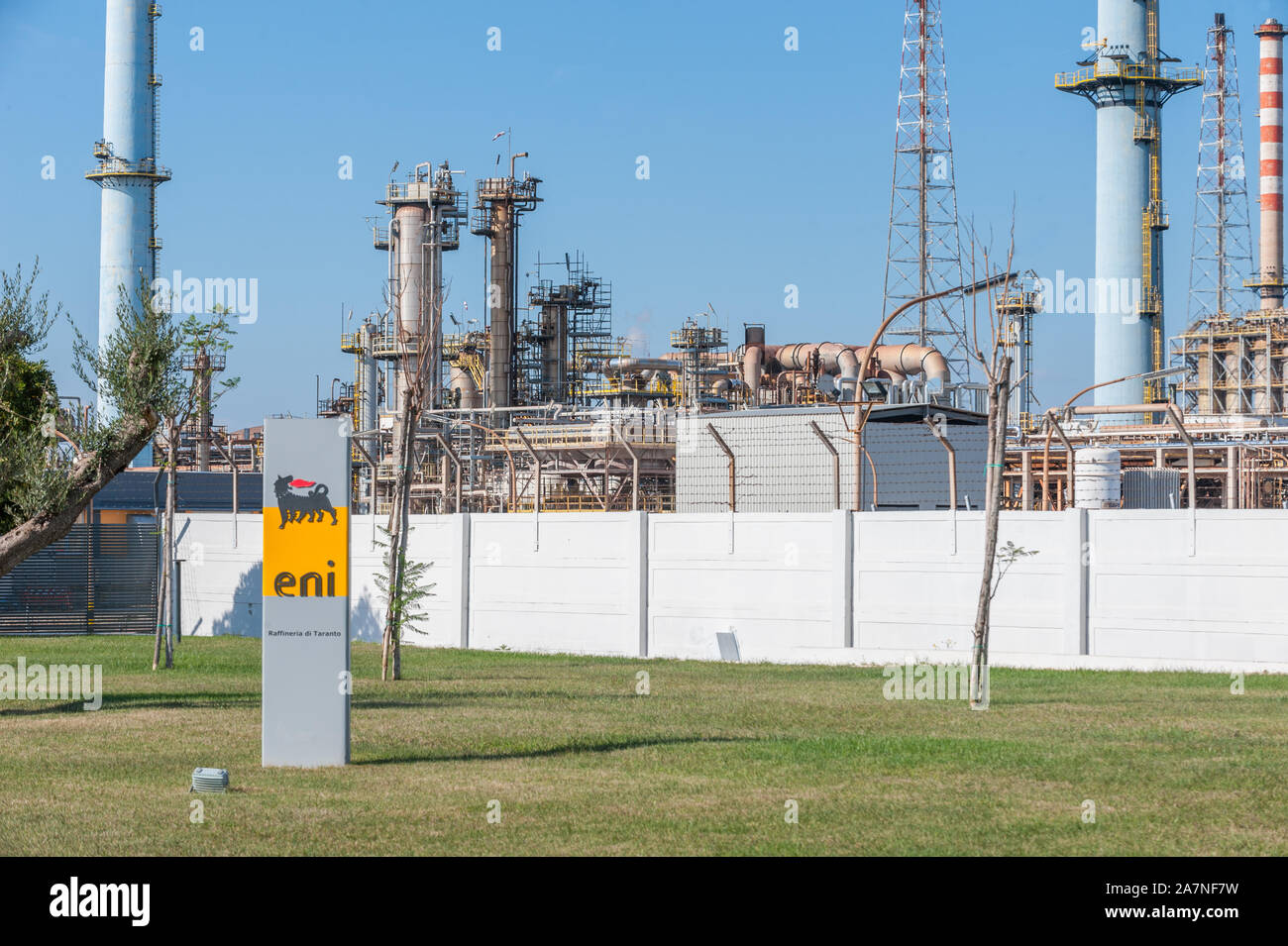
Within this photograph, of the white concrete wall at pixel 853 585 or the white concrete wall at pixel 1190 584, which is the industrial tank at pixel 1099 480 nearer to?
the white concrete wall at pixel 853 585

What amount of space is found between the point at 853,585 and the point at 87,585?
60.4ft

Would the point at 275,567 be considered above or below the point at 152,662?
above

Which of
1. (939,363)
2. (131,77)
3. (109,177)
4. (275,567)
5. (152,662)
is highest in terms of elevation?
(131,77)

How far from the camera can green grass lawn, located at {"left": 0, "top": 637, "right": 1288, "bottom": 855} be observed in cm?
1009

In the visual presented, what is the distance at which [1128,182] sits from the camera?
6812 cm

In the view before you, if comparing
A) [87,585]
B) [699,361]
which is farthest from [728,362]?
[87,585]

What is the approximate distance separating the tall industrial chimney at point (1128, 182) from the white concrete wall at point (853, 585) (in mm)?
44334

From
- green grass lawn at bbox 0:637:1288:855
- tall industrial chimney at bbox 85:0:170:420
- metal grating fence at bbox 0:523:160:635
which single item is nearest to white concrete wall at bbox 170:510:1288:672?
green grass lawn at bbox 0:637:1288:855

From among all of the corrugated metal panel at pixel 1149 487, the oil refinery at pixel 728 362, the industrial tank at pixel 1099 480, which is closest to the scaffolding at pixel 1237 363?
the oil refinery at pixel 728 362

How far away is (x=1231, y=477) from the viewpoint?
30312 millimetres

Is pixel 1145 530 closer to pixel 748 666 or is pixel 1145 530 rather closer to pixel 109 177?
pixel 748 666

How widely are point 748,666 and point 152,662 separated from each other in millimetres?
9802

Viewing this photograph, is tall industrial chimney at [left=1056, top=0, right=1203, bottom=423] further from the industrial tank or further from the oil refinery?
the industrial tank
